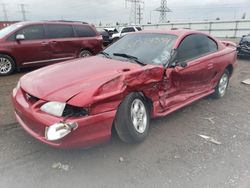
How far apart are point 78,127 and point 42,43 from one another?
6.41m

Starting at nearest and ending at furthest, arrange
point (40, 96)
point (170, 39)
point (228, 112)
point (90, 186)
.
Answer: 1. point (90, 186)
2. point (40, 96)
3. point (170, 39)
4. point (228, 112)

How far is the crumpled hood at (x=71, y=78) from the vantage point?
9.68 feet

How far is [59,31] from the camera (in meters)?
8.91

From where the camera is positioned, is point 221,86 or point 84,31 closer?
point 221,86

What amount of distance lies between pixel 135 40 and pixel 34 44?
4814mm

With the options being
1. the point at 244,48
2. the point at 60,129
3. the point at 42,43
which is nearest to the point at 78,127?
the point at 60,129

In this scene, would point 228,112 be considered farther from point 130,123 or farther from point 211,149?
point 130,123

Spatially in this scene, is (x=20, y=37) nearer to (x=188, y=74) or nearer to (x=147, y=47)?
(x=147, y=47)

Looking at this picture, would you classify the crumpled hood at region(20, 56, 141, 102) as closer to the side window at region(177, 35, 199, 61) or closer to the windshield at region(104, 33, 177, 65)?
the windshield at region(104, 33, 177, 65)

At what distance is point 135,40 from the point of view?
4.59 meters

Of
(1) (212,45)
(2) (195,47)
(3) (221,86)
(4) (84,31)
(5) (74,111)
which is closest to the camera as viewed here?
(5) (74,111)

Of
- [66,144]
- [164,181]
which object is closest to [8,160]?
[66,144]

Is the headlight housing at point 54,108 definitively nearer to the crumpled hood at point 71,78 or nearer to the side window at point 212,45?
the crumpled hood at point 71,78

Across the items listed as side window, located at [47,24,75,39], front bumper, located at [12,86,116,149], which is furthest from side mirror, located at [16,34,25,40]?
front bumper, located at [12,86,116,149]
